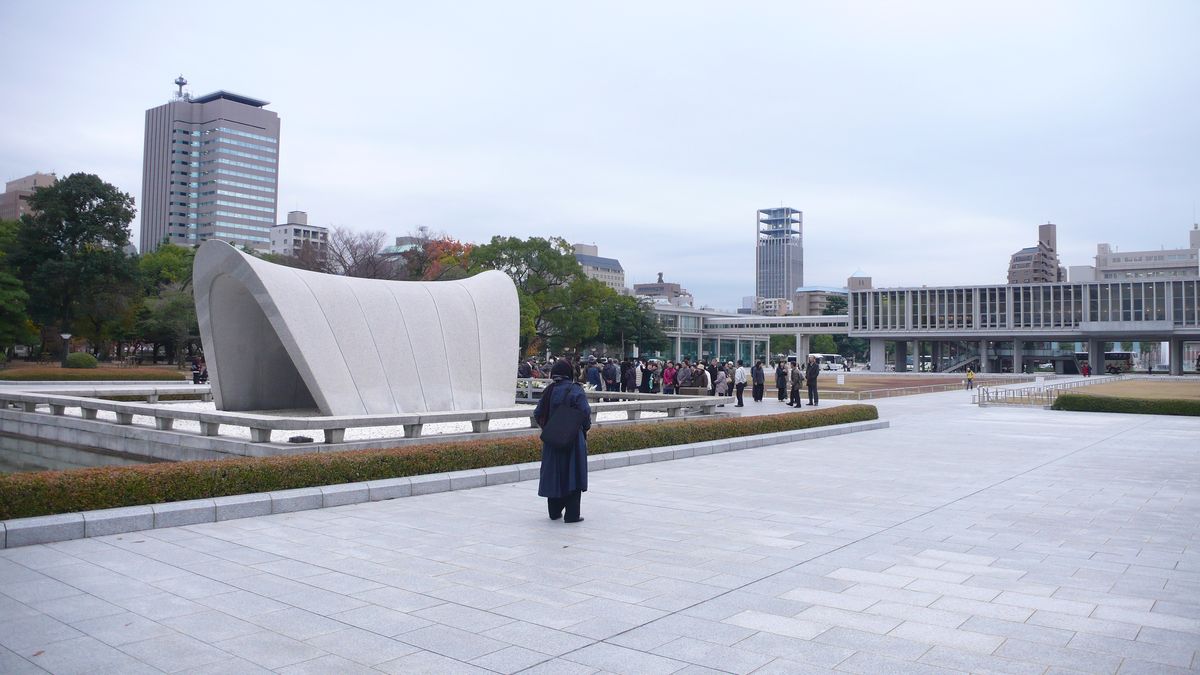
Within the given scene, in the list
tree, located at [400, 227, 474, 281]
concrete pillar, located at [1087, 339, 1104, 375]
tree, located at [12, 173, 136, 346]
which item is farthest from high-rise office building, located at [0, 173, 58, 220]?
concrete pillar, located at [1087, 339, 1104, 375]

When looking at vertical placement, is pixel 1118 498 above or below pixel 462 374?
below

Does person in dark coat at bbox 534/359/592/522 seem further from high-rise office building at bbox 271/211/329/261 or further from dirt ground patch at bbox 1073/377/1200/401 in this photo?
high-rise office building at bbox 271/211/329/261

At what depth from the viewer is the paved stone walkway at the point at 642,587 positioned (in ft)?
13.6

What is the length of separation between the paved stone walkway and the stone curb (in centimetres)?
18

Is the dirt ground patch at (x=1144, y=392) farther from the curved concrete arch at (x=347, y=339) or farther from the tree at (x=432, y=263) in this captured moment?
the tree at (x=432, y=263)

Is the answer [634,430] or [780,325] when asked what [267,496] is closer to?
[634,430]

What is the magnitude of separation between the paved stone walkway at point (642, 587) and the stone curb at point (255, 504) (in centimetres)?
18

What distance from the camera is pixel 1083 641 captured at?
14.6 ft

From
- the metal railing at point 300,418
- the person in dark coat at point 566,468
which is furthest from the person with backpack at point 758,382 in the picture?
the person in dark coat at point 566,468

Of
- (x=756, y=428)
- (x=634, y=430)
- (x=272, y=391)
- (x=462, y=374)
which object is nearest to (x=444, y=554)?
(x=634, y=430)

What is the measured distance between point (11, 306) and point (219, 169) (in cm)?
9107

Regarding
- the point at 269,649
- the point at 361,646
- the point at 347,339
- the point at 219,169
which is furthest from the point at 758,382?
the point at 219,169

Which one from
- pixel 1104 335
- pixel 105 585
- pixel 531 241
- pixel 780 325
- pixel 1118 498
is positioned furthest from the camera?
pixel 780 325

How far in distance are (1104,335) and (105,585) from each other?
256ft
